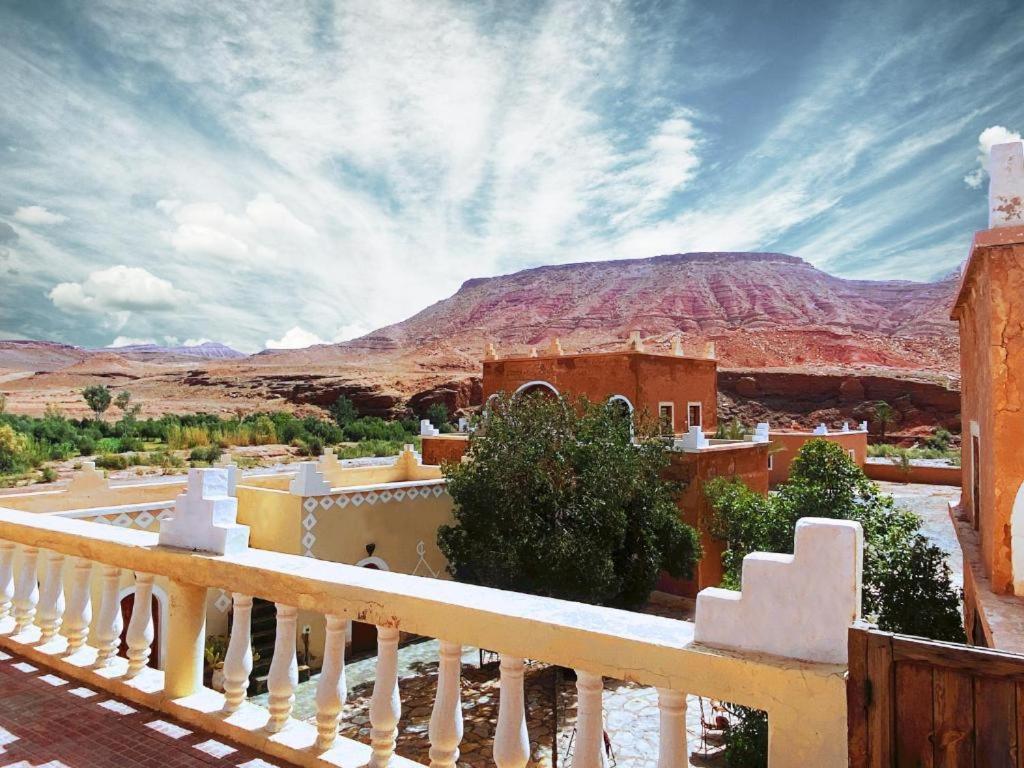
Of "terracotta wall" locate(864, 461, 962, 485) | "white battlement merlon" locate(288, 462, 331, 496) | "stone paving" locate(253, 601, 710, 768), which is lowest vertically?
"stone paving" locate(253, 601, 710, 768)

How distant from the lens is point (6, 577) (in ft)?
12.6

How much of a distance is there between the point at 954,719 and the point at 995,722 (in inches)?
3.2

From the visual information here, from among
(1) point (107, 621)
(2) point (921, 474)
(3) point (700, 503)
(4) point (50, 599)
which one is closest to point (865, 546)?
(3) point (700, 503)

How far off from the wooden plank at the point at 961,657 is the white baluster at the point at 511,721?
3.49 ft

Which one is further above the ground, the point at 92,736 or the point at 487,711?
the point at 92,736

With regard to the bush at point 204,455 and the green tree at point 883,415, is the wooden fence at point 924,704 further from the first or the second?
the green tree at point 883,415

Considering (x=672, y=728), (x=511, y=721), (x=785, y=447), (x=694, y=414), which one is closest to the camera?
(x=672, y=728)

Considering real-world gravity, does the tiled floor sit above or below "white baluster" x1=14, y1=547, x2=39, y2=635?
below

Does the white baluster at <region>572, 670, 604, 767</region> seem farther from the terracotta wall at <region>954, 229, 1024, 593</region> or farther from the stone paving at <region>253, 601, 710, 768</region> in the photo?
the stone paving at <region>253, 601, 710, 768</region>

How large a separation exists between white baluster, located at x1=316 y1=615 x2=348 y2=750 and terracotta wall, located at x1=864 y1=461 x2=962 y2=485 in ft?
104

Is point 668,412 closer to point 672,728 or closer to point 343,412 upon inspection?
point 672,728

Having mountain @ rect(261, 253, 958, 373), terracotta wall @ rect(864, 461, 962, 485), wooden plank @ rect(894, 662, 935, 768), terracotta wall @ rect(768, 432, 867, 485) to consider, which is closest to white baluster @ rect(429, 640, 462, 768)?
wooden plank @ rect(894, 662, 935, 768)

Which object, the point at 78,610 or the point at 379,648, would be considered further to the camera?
the point at 78,610

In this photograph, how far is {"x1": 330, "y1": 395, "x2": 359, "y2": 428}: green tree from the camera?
152 feet
